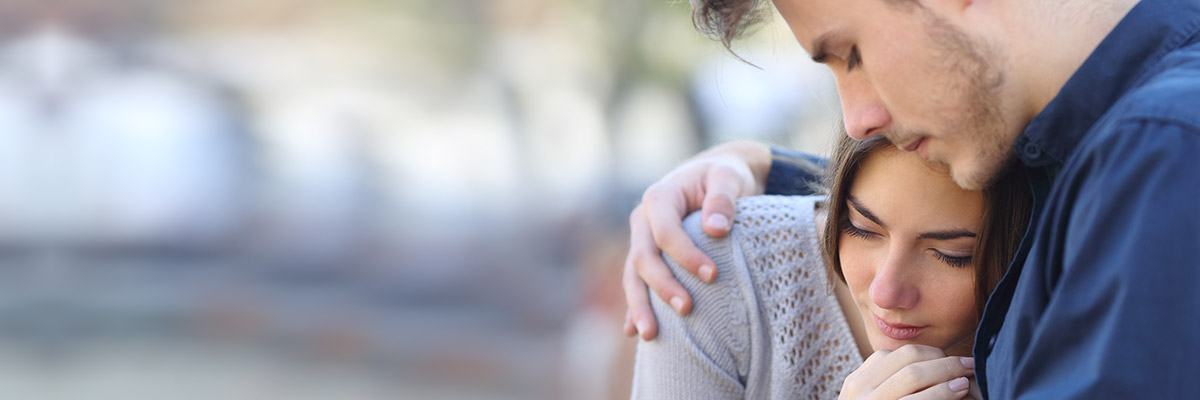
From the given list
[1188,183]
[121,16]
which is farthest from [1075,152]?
[121,16]

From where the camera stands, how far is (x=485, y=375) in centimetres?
795

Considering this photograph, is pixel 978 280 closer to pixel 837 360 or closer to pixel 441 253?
pixel 837 360

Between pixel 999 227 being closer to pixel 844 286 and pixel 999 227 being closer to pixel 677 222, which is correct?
pixel 844 286

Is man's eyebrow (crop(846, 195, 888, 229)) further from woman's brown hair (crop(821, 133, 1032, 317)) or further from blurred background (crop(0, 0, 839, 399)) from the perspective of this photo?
blurred background (crop(0, 0, 839, 399))

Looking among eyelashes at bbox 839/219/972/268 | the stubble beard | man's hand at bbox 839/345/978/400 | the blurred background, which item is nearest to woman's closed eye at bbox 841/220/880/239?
eyelashes at bbox 839/219/972/268

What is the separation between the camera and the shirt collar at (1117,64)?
1.23 m

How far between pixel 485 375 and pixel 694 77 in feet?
11.3

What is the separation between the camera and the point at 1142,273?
101 centimetres

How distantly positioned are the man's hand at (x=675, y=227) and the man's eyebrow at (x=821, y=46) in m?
0.63

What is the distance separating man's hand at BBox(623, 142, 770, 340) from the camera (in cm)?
205

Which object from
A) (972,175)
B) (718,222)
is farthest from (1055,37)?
(718,222)

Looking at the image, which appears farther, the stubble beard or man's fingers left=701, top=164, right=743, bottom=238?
man's fingers left=701, top=164, right=743, bottom=238

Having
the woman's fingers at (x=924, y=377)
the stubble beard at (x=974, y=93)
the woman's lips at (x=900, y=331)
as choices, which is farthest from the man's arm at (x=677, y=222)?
the stubble beard at (x=974, y=93)

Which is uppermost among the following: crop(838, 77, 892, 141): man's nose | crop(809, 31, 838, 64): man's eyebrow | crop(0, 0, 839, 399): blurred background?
crop(809, 31, 838, 64): man's eyebrow
